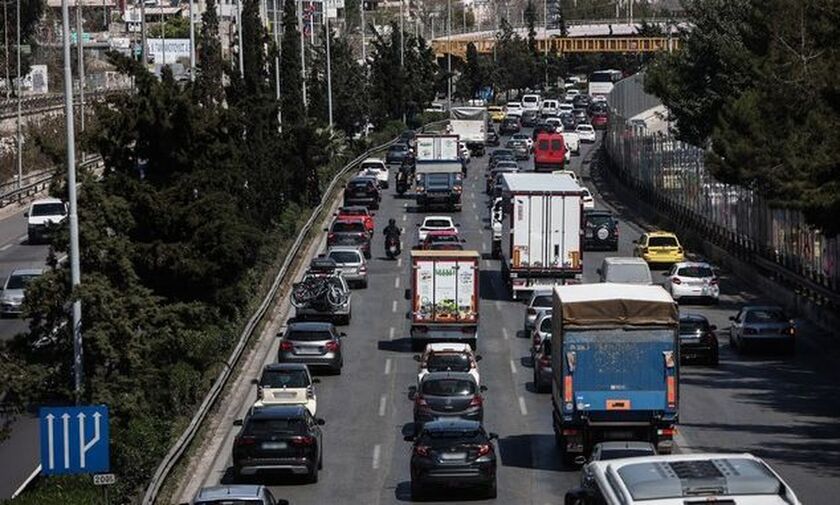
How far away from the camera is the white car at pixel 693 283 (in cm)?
5794

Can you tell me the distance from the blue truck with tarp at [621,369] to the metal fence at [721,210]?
20.6 m

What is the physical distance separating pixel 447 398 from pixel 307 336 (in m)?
9.22

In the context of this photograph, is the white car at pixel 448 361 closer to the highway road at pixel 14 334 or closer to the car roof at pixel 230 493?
the highway road at pixel 14 334

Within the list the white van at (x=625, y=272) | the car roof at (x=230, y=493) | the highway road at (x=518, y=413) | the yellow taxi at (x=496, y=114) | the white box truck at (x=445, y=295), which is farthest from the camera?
the yellow taxi at (x=496, y=114)

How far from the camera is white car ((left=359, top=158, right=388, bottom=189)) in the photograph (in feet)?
307

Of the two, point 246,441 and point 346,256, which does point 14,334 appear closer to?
point 346,256

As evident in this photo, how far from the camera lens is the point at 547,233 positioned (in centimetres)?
5609

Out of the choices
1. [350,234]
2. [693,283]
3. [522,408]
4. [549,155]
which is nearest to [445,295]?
[522,408]

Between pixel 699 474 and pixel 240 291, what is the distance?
2727 cm

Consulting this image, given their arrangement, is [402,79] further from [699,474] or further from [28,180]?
[699,474]

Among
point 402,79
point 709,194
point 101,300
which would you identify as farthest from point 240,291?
point 402,79

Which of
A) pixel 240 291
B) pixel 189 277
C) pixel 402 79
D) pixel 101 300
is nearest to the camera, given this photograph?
pixel 101 300

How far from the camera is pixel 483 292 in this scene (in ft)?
198

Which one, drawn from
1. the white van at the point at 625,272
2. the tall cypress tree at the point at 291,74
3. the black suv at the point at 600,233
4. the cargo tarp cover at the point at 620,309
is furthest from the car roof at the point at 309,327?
the tall cypress tree at the point at 291,74
